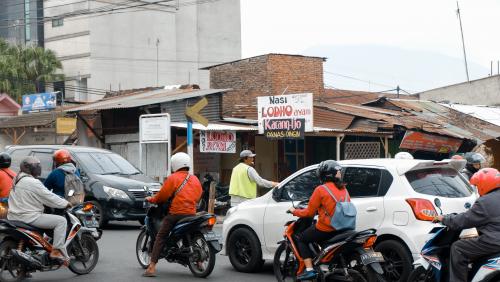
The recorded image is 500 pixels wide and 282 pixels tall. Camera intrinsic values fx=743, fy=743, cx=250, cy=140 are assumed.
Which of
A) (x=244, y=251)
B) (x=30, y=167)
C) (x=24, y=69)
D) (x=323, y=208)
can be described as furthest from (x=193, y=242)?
(x=24, y=69)

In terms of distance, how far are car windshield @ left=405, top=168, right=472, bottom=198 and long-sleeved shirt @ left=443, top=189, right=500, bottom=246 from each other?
6.46ft

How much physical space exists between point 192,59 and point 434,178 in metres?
63.1

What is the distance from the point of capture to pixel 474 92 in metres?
35.5

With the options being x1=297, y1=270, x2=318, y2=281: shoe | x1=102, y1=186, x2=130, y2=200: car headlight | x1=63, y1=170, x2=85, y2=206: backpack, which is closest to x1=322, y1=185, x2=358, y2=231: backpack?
x1=297, y1=270, x2=318, y2=281: shoe

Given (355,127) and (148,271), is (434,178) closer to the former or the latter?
(148,271)

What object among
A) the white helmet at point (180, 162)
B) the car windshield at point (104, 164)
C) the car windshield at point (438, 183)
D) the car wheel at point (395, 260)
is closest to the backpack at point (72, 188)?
the white helmet at point (180, 162)

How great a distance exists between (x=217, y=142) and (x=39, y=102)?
23.3 meters

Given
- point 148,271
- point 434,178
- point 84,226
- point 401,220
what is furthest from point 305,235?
point 84,226

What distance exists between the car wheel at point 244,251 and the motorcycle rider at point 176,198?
96 centimetres

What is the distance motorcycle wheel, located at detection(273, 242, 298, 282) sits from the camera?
29.1 feet

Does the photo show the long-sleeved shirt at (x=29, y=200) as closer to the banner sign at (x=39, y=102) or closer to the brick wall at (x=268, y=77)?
the brick wall at (x=268, y=77)

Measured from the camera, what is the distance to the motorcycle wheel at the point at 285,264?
8.86 metres

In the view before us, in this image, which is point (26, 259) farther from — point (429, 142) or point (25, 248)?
point (429, 142)

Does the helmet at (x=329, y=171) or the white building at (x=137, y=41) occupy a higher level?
the white building at (x=137, y=41)
